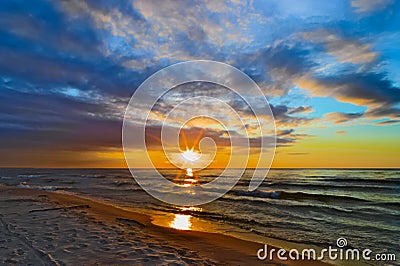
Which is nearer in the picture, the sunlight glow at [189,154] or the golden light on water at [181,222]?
the golden light on water at [181,222]

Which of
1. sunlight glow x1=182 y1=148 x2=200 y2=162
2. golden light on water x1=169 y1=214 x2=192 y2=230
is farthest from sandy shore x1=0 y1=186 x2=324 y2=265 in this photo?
sunlight glow x1=182 y1=148 x2=200 y2=162

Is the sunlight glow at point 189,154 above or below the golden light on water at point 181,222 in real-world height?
above

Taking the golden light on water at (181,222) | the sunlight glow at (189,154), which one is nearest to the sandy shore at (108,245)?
the golden light on water at (181,222)

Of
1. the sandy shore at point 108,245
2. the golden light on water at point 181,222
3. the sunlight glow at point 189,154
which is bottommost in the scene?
the golden light on water at point 181,222

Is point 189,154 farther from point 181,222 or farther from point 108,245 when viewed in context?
point 108,245

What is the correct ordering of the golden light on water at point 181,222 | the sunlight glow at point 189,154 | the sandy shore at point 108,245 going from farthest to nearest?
the sunlight glow at point 189,154 < the golden light on water at point 181,222 < the sandy shore at point 108,245

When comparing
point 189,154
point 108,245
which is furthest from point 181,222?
point 189,154

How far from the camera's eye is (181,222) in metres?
11.8

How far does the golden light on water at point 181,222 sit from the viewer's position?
10.6 metres

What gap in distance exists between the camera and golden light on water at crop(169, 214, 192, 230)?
1059 centimetres

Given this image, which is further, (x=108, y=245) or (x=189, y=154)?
(x=189, y=154)

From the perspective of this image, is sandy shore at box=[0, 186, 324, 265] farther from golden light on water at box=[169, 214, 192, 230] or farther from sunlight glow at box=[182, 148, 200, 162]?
sunlight glow at box=[182, 148, 200, 162]

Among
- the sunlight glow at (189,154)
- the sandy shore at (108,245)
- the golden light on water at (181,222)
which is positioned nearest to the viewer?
the sandy shore at (108,245)

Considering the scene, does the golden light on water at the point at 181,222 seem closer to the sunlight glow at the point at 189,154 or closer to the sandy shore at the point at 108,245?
the sandy shore at the point at 108,245
